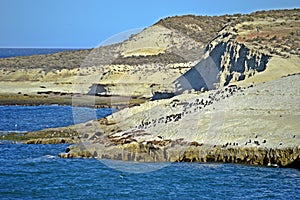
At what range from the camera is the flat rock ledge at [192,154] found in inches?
1160

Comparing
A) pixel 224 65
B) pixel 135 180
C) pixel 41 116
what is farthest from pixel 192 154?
pixel 224 65

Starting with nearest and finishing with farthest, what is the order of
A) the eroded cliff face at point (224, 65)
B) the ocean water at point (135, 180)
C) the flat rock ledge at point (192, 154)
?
the ocean water at point (135, 180) < the flat rock ledge at point (192, 154) < the eroded cliff face at point (224, 65)

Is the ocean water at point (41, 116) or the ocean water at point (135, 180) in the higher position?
the ocean water at point (41, 116)

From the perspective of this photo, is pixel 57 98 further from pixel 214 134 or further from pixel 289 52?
pixel 214 134

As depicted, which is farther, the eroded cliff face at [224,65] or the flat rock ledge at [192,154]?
the eroded cliff face at [224,65]

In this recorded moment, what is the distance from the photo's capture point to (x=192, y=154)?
101 feet

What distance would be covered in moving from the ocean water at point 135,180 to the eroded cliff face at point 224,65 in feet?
73.8

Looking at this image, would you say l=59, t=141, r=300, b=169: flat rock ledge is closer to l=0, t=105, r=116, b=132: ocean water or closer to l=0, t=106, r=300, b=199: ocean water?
l=0, t=106, r=300, b=199: ocean water

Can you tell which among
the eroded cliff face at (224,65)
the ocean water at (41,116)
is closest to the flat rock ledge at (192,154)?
the ocean water at (41,116)

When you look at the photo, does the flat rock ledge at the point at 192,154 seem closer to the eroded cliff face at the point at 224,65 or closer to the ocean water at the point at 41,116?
the ocean water at the point at 41,116

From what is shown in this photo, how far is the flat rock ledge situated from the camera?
29.5 metres

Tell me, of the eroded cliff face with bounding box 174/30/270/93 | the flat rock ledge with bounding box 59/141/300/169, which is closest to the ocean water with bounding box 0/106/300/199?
the flat rock ledge with bounding box 59/141/300/169

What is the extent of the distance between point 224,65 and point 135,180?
31.2 meters

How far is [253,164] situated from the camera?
98.3 feet
